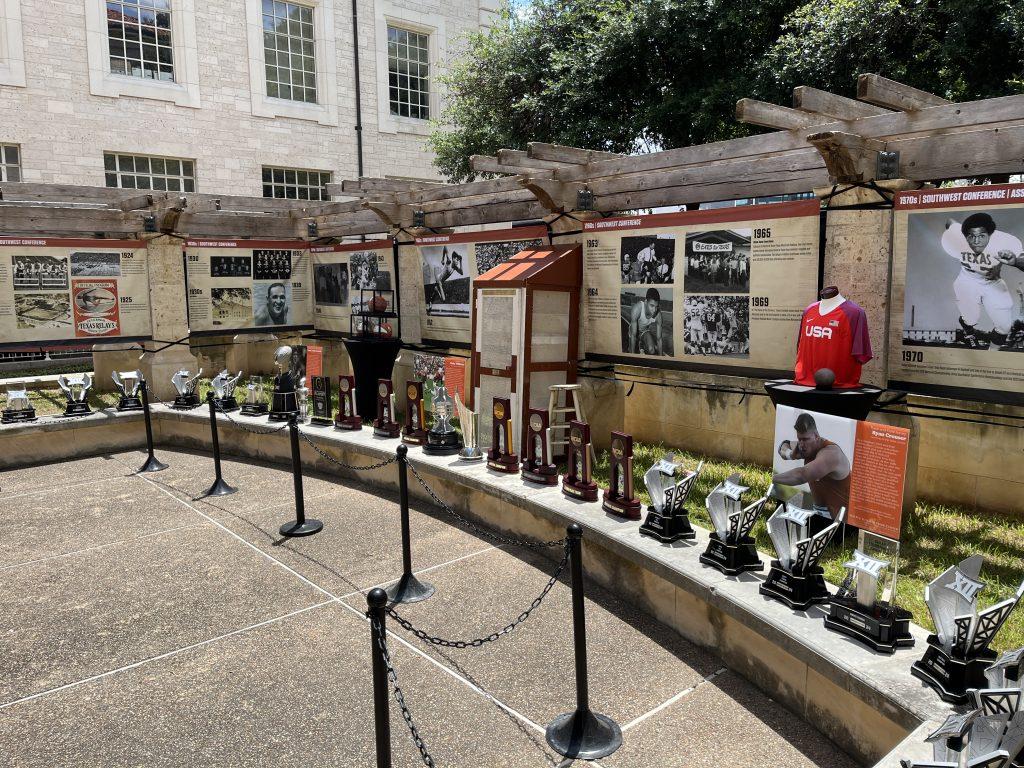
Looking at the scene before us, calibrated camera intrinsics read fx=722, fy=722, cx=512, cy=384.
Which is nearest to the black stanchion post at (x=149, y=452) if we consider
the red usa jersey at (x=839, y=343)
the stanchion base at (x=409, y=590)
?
the stanchion base at (x=409, y=590)

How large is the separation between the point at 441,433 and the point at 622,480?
2650 millimetres

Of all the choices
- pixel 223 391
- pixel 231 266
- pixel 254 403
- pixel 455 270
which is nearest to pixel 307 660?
pixel 254 403

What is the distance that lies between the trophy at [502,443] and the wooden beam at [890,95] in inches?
144

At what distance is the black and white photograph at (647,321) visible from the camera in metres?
7.07

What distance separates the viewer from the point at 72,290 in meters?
10.3

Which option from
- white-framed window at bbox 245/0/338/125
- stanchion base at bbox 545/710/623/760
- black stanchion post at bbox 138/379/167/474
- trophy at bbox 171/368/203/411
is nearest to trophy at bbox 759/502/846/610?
stanchion base at bbox 545/710/623/760

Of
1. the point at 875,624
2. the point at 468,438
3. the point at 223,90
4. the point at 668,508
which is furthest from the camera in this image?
the point at 223,90

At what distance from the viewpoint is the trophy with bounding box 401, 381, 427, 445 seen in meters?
7.67

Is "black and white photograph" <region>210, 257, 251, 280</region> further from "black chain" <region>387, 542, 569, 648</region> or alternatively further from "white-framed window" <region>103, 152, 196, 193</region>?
"black chain" <region>387, 542, 569, 648</region>

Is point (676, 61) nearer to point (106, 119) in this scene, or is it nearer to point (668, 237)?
point (668, 237)

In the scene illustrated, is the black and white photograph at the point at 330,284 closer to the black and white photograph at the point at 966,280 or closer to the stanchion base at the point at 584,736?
the black and white photograph at the point at 966,280

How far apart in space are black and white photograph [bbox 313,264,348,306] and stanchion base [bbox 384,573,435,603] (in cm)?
764

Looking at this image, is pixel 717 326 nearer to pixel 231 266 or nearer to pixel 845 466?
pixel 845 466

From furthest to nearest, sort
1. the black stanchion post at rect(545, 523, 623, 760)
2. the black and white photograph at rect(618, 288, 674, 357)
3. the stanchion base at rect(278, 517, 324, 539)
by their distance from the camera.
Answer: the black and white photograph at rect(618, 288, 674, 357), the stanchion base at rect(278, 517, 324, 539), the black stanchion post at rect(545, 523, 623, 760)
